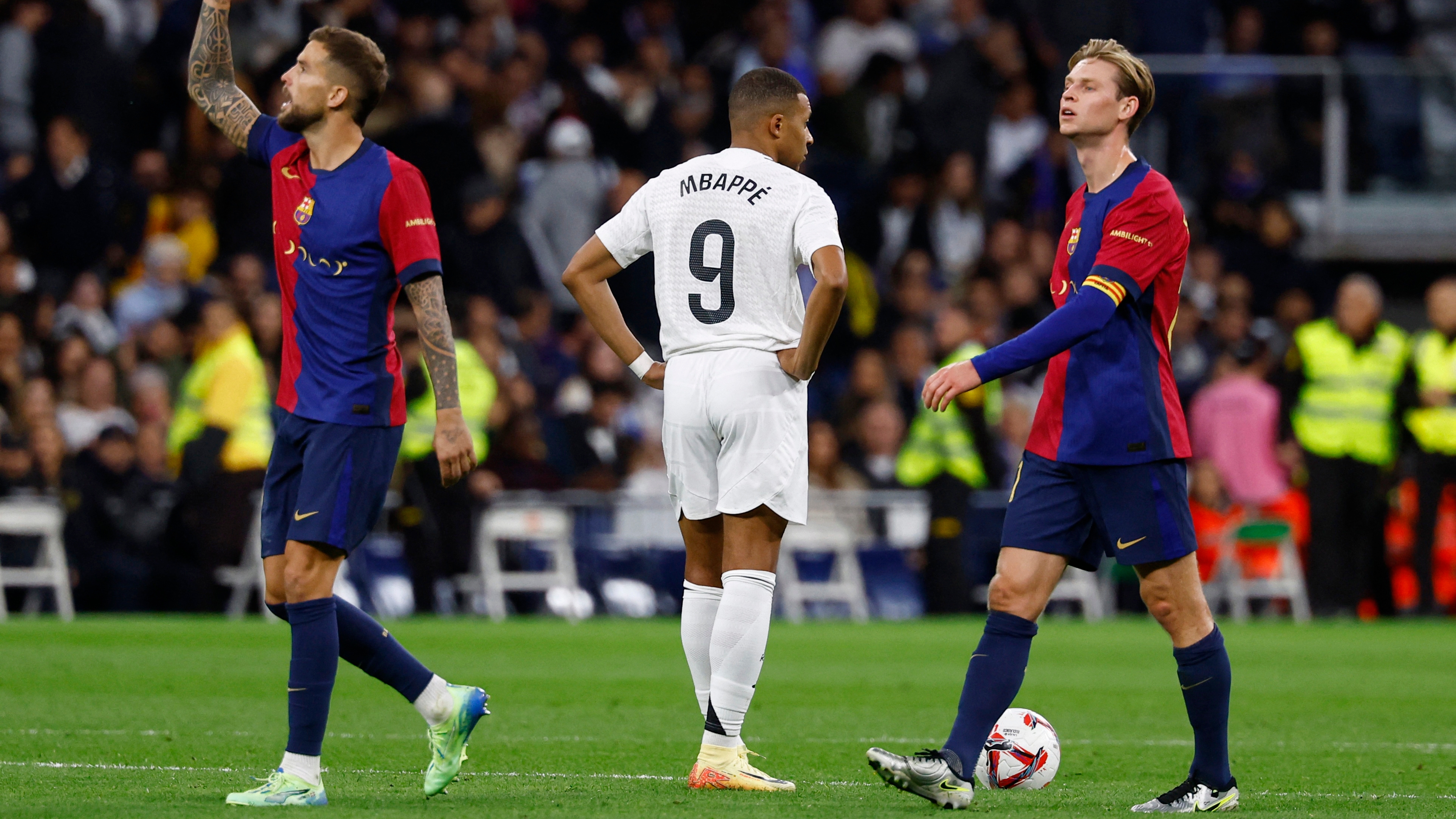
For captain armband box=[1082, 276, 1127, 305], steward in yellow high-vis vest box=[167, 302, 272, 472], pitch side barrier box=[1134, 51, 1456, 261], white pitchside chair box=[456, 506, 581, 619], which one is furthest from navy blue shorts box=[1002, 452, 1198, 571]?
pitch side barrier box=[1134, 51, 1456, 261]

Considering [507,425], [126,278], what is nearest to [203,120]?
[126,278]

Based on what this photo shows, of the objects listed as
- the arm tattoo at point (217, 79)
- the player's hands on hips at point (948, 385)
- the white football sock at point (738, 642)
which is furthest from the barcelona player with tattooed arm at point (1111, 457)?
the arm tattoo at point (217, 79)

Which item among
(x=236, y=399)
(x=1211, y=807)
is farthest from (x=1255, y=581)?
(x=1211, y=807)

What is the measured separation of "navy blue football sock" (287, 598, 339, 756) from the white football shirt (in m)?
1.49

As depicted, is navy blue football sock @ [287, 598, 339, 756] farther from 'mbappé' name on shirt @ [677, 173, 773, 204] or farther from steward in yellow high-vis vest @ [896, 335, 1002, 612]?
steward in yellow high-vis vest @ [896, 335, 1002, 612]

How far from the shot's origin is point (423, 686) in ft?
20.4

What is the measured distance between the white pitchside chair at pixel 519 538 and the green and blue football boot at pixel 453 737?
10.2 metres

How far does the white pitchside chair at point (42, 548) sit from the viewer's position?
15.1 metres

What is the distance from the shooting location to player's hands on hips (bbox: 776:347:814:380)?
20.9 ft

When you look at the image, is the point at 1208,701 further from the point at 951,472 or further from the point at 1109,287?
the point at 951,472

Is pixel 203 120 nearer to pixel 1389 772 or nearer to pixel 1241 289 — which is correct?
pixel 1241 289

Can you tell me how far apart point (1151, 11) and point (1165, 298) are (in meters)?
15.5

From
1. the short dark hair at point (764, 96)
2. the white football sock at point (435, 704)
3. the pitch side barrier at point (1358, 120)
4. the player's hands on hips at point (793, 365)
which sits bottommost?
the white football sock at point (435, 704)

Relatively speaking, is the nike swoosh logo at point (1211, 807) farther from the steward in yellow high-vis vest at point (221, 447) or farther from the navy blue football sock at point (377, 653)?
the steward in yellow high-vis vest at point (221, 447)
